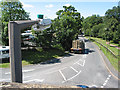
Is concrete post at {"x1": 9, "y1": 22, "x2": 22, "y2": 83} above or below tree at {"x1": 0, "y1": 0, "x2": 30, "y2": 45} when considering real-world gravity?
below

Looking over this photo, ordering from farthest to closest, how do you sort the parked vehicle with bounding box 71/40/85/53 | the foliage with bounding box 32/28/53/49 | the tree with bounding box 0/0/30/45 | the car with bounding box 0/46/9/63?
the parked vehicle with bounding box 71/40/85/53, the foliage with bounding box 32/28/53/49, the tree with bounding box 0/0/30/45, the car with bounding box 0/46/9/63

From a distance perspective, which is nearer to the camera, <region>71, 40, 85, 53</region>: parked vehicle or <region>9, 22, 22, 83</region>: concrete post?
<region>9, 22, 22, 83</region>: concrete post

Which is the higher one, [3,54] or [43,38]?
[43,38]

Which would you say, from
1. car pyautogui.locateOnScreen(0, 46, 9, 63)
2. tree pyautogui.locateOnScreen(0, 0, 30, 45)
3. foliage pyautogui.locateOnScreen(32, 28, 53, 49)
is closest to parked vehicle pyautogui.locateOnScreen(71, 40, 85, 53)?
foliage pyautogui.locateOnScreen(32, 28, 53, 49)

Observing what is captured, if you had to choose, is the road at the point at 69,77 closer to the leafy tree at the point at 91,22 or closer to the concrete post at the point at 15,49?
the concrete post at the point at 15,49

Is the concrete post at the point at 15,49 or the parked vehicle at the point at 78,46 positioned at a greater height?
the concrete post at the point at 15,49

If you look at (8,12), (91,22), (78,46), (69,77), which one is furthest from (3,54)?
(91,22)

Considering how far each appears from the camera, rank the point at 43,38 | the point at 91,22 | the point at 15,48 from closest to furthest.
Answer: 1. the point at 15,48
2. the point at 43,38
3. the point at 91,22

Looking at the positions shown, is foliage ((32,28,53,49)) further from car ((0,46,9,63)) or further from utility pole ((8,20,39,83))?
utility pole ((8,20,39,83))

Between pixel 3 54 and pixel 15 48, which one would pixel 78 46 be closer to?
pixel 3 54

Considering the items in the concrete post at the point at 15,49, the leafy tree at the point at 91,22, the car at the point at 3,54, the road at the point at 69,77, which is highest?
the leafy tree at the point at 91,22

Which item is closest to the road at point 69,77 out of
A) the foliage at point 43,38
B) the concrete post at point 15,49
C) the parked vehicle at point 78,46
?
the foliage at point 43,38

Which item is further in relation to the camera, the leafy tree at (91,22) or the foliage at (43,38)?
the leafy tree at (91,22)

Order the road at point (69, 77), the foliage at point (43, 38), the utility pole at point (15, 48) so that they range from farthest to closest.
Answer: the foliage at point (43, 38), the road at point (69, 77), the utility pole at point (15, 48)
